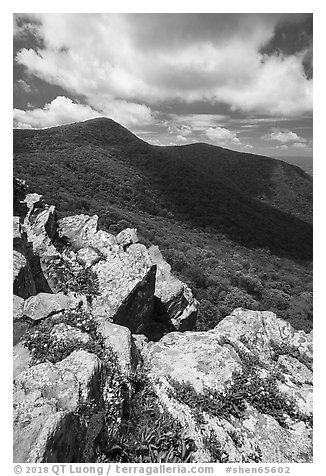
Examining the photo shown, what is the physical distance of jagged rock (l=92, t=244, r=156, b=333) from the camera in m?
5.79

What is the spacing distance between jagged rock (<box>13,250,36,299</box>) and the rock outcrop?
0.06 feet

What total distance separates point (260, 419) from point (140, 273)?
11.8 feet

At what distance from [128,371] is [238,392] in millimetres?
1807

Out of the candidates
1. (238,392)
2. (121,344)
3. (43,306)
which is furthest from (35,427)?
(238,392)

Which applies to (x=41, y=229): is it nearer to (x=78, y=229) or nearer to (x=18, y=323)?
(x=78, y=229)

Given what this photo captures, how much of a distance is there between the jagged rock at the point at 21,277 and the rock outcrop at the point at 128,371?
2 centimetres

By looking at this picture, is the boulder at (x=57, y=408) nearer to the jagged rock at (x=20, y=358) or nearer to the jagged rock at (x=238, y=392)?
the jagged rock at (x=20, y=358)

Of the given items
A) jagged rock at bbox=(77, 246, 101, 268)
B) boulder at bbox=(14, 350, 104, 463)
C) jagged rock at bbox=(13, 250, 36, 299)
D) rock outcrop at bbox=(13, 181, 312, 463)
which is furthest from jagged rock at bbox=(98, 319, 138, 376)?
jagged rock at bbox=(77, 246, 101, 268)

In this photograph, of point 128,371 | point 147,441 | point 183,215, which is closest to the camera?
point 147,441

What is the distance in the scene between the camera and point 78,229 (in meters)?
8.30

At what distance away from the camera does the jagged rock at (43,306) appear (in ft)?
13.7

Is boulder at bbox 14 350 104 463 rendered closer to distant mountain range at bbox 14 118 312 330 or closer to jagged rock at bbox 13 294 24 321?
jagged rock at bbox 13 294 24 321

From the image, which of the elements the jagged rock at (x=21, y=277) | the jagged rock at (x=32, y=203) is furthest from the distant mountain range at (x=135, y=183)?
the jagged rock at (x=21, y=277)
